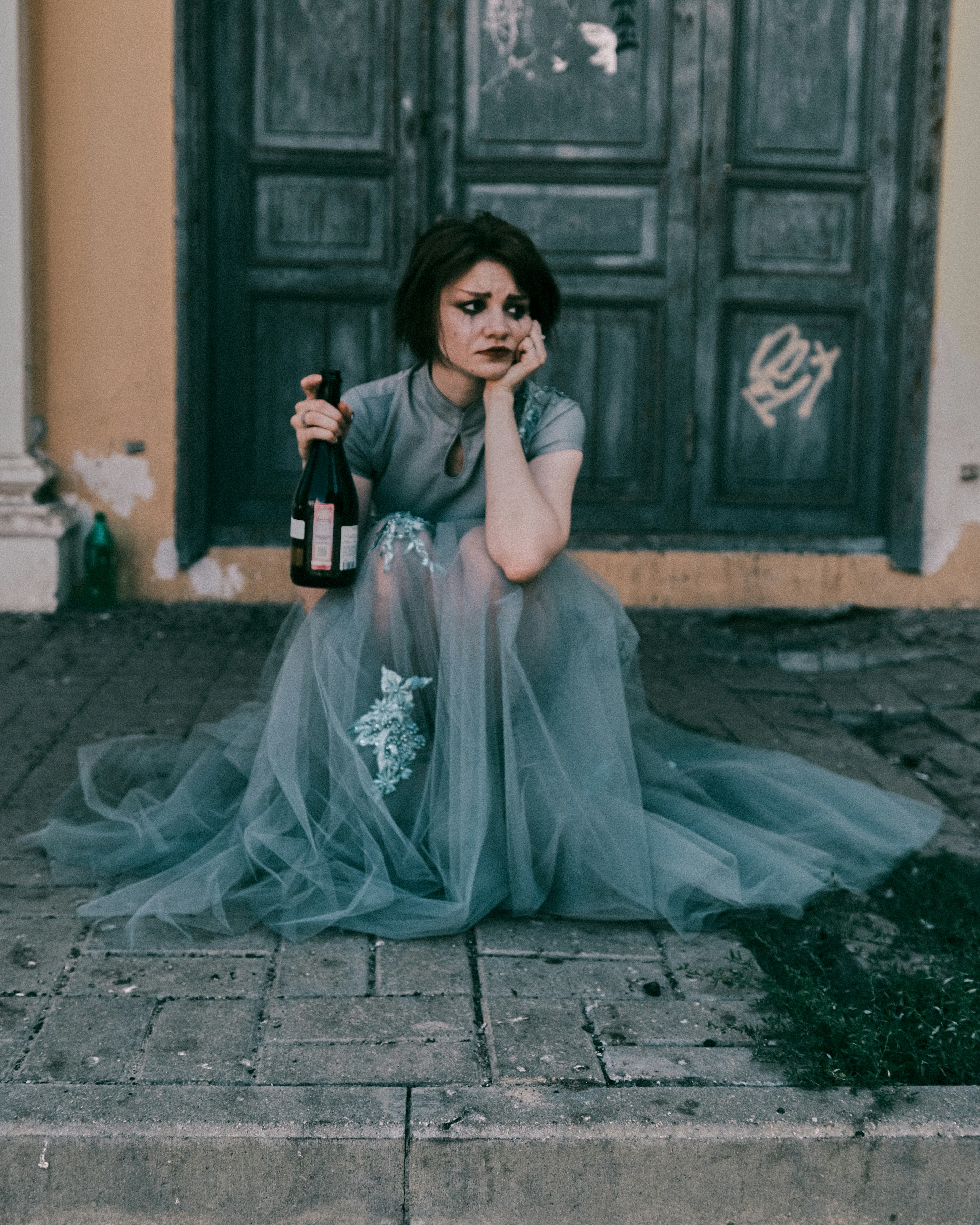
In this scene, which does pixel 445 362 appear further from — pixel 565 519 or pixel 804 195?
pixel 804 195

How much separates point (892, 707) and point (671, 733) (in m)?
1.26

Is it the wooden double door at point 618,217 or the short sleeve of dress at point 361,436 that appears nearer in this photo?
the short sleeve of dress at point 361,436

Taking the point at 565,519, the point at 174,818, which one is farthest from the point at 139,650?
the point at 565,519

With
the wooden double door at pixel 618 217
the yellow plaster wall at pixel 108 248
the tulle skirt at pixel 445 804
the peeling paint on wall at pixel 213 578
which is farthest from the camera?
the peeling paint on wall at pixel 213 578

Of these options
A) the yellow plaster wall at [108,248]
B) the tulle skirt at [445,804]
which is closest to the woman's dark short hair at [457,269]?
the tulle skirt at [445,804]

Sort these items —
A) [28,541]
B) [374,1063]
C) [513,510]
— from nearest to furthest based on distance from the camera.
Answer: [374,1063] < [513,510] < [28,541]

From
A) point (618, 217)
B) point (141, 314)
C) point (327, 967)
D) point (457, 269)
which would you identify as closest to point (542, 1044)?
point (327, 967)

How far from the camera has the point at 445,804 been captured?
2.54 metres

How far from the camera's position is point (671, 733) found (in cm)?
327

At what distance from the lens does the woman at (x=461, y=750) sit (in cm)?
250

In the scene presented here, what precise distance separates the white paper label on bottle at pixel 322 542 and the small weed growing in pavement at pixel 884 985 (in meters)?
1.06

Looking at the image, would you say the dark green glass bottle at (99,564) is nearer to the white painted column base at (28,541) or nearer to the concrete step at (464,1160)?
the white painted column base at (28,541)

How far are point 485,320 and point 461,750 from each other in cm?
90

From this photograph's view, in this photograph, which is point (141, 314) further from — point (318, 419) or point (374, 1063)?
point (374, 1063)
